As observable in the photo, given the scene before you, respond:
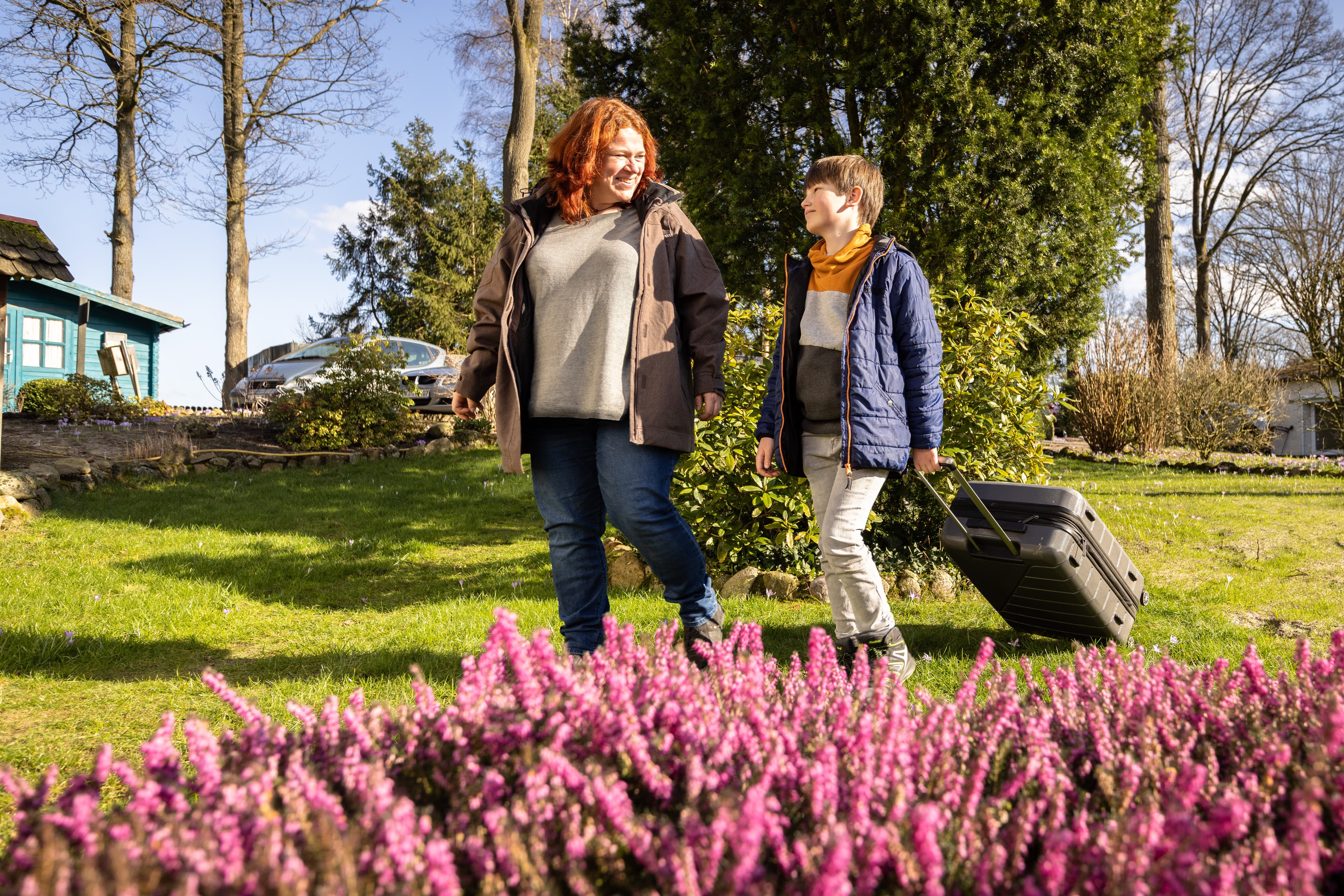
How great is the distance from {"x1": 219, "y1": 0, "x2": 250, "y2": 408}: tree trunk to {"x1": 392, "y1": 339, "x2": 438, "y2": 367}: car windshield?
334cm

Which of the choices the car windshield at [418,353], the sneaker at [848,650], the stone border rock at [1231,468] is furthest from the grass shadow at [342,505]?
the stone border rock at [1231,468]

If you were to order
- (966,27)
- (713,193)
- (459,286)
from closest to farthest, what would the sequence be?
(966,27), (713,193), (459,286)

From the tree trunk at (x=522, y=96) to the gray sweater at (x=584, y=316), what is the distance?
852cm

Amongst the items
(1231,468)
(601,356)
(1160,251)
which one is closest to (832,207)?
(601,356)

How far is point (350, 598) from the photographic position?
17.2 ft

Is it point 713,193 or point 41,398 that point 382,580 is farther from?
point 41,398

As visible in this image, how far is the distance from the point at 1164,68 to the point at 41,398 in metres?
16.7

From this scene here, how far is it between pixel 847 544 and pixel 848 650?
18.4 inches

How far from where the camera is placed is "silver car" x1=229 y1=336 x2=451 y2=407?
15648 mm

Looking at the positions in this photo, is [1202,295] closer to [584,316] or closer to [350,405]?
[350,405]

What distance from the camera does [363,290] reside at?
3069cm

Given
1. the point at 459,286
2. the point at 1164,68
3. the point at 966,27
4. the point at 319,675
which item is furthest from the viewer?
the point at 459,286

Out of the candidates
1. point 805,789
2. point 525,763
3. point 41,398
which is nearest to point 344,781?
point 525,763

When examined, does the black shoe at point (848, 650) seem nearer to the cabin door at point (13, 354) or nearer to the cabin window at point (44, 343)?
the cabin door at point (13, 354)
